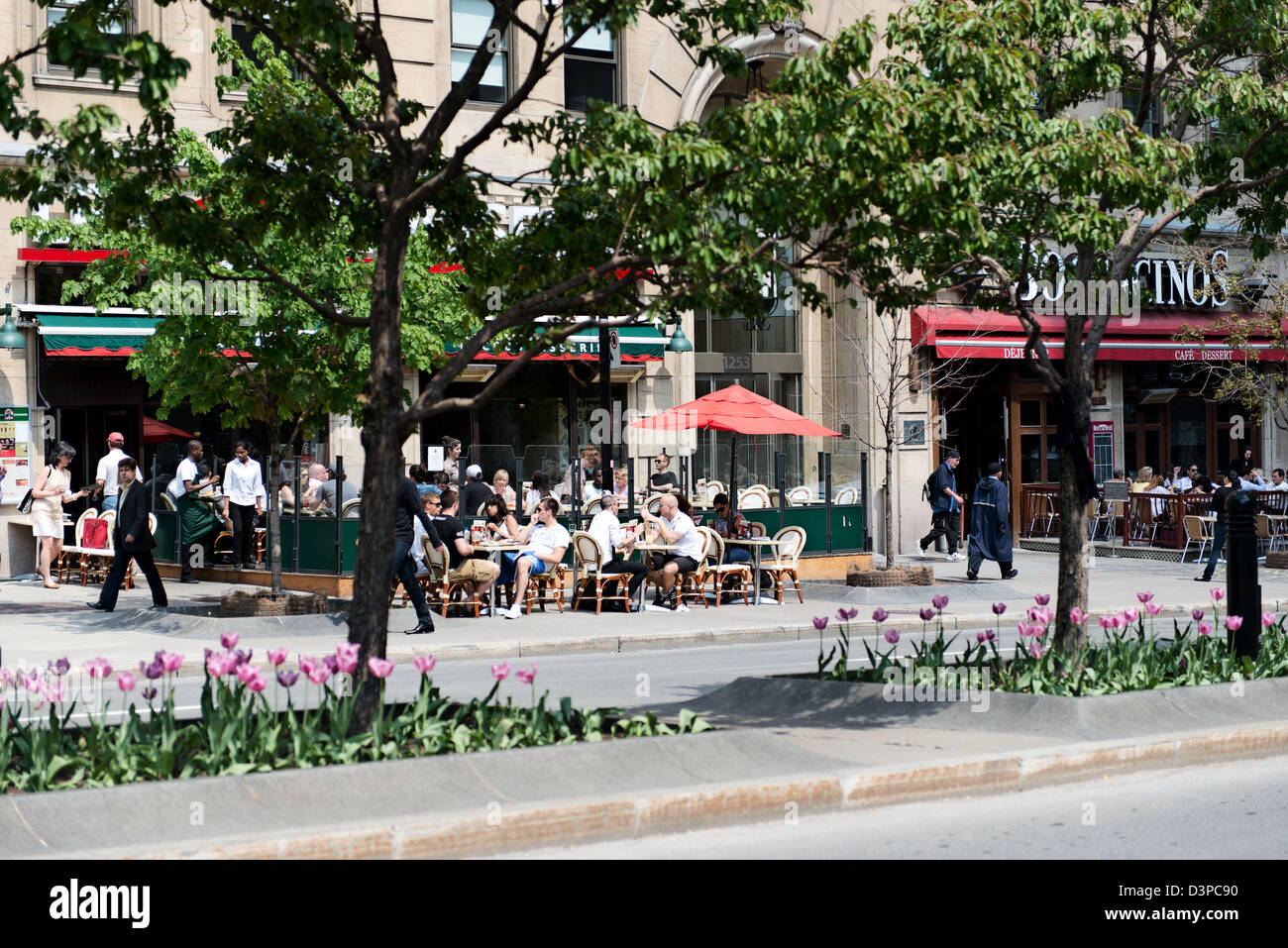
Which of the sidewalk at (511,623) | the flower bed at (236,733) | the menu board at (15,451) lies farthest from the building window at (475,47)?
the flower bed at (236,733)

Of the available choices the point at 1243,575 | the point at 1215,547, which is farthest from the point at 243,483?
the point at 1243,575

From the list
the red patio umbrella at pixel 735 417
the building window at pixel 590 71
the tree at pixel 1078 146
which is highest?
the building window at pixel 590 71

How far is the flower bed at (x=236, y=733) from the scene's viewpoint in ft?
23.2

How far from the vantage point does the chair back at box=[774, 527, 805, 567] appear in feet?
66.5

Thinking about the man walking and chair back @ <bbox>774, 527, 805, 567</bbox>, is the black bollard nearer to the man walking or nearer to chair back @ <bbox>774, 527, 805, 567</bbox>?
chair back @ <bbox>774, 527, 805, 567</bbox>

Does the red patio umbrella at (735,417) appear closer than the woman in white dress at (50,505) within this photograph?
No

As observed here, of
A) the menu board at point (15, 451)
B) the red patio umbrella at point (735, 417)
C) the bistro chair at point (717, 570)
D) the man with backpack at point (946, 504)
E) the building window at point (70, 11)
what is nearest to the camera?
the building window at point (70, 11)

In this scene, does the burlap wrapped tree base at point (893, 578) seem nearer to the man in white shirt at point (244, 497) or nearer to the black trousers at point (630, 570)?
Result: the black trousers at point (630, 570)

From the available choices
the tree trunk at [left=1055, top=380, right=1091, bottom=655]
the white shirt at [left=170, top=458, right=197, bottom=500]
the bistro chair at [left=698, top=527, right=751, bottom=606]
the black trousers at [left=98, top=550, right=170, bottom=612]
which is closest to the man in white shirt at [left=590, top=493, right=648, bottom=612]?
the bistro chair at [left=698, top=527, right=751, bottom=606]

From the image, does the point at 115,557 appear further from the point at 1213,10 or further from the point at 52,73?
the point at 1213,10

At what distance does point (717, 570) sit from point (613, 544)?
1494 mm

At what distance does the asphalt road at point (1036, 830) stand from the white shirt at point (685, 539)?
10916 mm

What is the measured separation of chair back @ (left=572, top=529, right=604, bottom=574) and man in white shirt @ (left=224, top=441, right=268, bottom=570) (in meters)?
5.38

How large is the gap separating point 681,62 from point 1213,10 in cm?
1678
